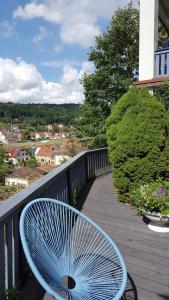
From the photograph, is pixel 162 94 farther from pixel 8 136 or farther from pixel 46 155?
pixel 8 136

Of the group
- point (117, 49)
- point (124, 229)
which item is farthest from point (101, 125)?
point (124, 229)

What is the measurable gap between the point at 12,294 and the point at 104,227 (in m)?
1.80

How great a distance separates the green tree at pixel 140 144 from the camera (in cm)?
404

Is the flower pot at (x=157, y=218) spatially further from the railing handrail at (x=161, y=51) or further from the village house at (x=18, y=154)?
the village house at (x=18, y=154)

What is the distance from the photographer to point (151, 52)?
223 inches

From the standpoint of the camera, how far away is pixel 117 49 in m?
11.8

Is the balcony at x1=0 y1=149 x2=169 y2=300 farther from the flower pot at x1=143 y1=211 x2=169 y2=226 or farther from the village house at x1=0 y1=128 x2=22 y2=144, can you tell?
the village house at x1=0 y1=128 x2=22 y2=144

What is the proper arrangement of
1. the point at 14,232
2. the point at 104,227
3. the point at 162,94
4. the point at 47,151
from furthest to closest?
the point at 47,151 < the point at 162,94 < the point at 104,227 < the point at 14,232

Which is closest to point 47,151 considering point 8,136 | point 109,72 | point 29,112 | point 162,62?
point 8,136

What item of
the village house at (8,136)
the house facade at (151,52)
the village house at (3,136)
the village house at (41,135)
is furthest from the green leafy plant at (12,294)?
the village house at (41,135)

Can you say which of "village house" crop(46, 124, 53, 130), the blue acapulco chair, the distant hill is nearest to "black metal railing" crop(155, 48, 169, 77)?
A: the blue acapulco chair

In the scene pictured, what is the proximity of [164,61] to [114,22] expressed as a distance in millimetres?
7113

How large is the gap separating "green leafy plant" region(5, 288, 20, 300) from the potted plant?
189cm

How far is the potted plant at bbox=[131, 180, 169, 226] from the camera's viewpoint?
3.32 metres
